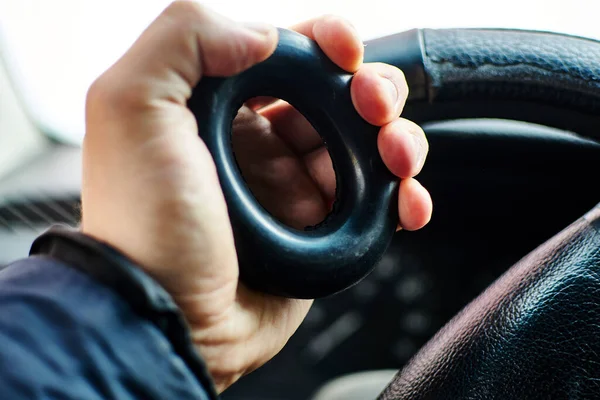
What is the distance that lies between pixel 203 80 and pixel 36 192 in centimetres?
76

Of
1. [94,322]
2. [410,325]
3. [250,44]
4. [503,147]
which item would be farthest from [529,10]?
[94,322]

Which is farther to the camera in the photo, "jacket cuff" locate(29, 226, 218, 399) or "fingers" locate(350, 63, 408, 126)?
"fingers" locate(350, 63, 408, 126)

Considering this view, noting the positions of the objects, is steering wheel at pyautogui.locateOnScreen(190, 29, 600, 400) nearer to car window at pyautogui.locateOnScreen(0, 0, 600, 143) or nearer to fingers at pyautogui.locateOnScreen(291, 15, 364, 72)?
fingers at pyautogui.locateOnScreen(291, 15, 364, 72)

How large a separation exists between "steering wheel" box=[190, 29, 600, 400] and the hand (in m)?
0.02

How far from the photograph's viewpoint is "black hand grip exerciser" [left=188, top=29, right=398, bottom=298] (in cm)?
51

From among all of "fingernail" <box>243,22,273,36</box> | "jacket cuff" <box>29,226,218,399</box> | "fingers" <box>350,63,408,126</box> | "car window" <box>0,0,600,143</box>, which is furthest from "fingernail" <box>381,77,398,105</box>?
"car window" <box>0,0,600,143</box>

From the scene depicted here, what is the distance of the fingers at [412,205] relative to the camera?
1.93ft

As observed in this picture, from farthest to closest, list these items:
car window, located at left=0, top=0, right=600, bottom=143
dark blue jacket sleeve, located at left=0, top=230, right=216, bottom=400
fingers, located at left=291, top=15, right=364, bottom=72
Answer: car window, located at left=0, top=0, right=600, bottom=143, fingers, located at left=291, top=15, right=364, bottom=72, dark blue jacket sleeve, located at left=0, top=230, right=216, bottom=400

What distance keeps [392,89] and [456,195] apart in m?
0.29

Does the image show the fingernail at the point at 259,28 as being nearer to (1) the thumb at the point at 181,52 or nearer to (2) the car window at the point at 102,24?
(1) the thumb at the point at 181,52

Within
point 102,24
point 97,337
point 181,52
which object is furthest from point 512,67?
point 102,24

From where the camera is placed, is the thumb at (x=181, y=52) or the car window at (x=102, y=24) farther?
the car window at (x=102, y=24)

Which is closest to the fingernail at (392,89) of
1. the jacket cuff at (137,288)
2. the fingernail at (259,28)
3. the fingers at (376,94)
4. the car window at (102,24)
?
the fingers at (376,94)

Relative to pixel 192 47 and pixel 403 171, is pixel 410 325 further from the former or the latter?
pixel 192 47
